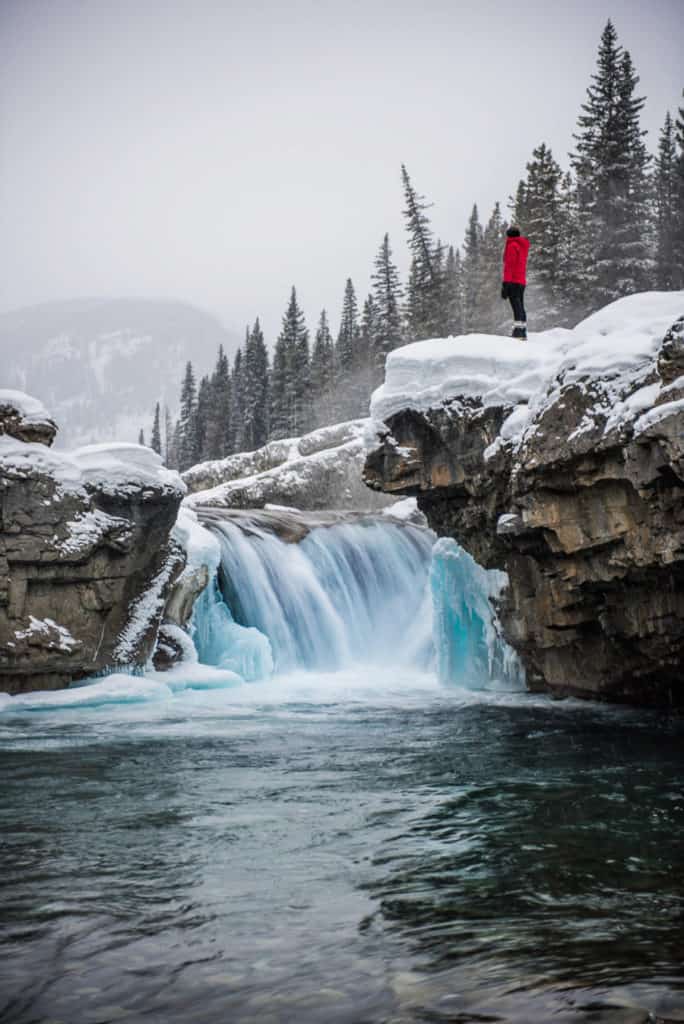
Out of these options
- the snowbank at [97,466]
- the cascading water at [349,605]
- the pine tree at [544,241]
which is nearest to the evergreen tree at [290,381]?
the pine tree at [544,241]

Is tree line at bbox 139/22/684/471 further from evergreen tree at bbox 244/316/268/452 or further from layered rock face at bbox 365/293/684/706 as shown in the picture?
layered rock face at bbox 365/293/684/706

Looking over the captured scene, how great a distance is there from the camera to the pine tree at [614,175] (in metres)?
29.1

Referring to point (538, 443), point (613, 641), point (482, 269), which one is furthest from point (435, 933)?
point (482, 269)

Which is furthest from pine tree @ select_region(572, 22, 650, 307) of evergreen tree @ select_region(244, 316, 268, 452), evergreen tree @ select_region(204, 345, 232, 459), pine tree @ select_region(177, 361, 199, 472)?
pine tree @ select_region(177, 361, 199, 472)

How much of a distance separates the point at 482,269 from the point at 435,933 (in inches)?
1816

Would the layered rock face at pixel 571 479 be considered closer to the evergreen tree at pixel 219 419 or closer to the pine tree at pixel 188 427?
the evergreen tree at pixel 219 419

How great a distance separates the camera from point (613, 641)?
1255cm

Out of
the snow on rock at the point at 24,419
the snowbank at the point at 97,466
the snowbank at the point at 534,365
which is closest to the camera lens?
the snowbank at the point at 534,365

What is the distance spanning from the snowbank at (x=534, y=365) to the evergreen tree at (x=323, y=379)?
43053 mm

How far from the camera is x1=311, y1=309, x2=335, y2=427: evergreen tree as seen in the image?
57.7m

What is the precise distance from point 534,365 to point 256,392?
2128 inches

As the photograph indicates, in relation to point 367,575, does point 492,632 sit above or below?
below

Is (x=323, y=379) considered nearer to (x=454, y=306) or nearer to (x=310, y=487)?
(x=454, y=306)

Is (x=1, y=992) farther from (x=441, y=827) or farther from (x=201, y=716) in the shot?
(x=201, y=716)
